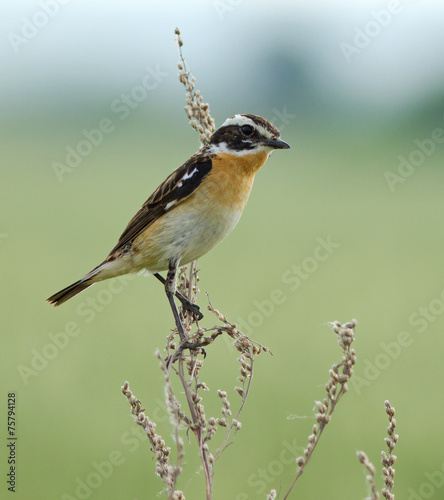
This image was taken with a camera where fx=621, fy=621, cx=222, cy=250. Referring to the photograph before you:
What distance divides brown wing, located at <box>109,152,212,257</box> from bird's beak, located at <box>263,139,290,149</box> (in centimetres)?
41

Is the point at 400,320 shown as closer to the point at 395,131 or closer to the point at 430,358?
the point at 430,358

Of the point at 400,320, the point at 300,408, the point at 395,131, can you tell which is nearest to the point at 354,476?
the point at 300,408

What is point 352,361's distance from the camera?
7.72 ft

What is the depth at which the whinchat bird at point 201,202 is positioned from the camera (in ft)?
13.1

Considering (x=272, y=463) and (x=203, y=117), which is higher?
(x=203, y=117)

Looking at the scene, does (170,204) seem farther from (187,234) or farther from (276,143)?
(276,143)

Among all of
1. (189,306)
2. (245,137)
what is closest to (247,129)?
(245,137)

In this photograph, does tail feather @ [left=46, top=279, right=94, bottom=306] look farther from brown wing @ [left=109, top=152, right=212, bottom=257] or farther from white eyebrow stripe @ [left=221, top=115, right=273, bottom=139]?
white eyebrow stripe @ [left=221, top=115, right=273, bottom=139]

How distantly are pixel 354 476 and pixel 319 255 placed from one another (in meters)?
9.85

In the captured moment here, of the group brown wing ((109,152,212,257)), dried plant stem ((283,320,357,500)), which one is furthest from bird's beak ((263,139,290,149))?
dried plant stem ((283,320,357,500))

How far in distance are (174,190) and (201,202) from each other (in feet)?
0.76

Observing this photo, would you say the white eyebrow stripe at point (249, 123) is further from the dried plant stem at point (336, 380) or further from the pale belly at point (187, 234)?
the dried plant stem at point (336, 380)

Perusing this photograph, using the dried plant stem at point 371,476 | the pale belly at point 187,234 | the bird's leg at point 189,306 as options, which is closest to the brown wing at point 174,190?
the pale belly at point 187,234

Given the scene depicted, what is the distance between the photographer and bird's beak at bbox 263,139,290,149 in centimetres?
388
